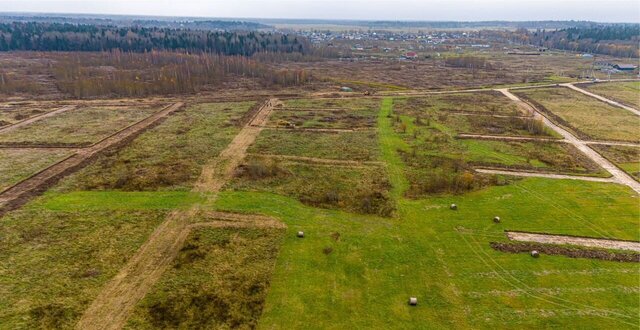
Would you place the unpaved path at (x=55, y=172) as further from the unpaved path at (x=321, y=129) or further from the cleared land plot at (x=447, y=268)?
the unpaved path at (x=321, y=129)

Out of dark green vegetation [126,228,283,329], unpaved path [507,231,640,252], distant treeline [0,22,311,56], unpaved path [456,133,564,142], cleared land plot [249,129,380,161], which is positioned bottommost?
dark green vegetation [126,228,283,329]

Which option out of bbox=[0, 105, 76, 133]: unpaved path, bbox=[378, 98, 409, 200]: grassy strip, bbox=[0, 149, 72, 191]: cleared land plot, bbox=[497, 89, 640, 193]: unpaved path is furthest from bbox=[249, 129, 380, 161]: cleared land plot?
bbox=[0, 105, 76, 133]: unpaved path

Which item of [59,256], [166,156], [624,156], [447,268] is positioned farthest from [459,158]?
[59,256]

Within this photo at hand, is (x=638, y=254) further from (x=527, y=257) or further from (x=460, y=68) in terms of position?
(x=460, y=68)

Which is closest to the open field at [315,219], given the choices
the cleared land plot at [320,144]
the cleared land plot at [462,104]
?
the cleared land plot at [320,144]

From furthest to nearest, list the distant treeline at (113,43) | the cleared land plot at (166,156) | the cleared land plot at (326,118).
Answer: the distant treeline at (113,43), the cleared land plot at (326,118), the cleared land plot at (166,156)

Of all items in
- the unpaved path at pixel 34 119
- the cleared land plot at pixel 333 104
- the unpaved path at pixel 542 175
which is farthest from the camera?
the cleared land plot at pixel 333 104

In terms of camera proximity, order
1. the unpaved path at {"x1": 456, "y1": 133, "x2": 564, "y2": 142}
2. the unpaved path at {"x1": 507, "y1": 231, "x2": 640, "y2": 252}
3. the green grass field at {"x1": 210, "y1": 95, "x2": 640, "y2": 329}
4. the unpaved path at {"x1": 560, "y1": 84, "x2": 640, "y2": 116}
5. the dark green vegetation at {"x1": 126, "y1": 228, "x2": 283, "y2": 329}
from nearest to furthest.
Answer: the dark green vegetation at {"x1": 126, "y1": 228, "x2": 283, "y2": 329}
the green grass field at {"x1": 210, "y1": 95, "x2": 640, "y2": 329}
the unpaved path at {"x1": 507, "y1": 231, "x2": 640, "y2": 252}
the unpaved path at {"x1": 456, "y1": 133, "x2": 564, "y2": 142}
the unpaved path at {"x1": 560, "y1": 84, "x2": 640, "y2": 116}

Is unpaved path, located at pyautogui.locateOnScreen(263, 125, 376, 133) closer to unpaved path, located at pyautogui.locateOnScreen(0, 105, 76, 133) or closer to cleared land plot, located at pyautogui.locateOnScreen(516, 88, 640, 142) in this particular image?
cleared land plot, located at pyautogui.locateOnScreen(516, 88, 640, 142)
